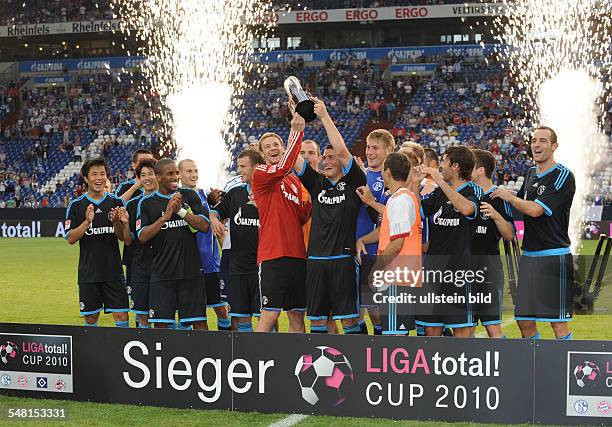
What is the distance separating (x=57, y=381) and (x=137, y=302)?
169cm

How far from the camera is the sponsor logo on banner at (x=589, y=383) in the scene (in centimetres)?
573

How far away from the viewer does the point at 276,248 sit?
6.80 m

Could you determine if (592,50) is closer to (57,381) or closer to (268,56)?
(268,56)

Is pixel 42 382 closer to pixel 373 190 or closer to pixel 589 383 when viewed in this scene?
pixel 373 190

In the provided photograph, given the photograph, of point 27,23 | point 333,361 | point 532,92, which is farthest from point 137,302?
point 27,23

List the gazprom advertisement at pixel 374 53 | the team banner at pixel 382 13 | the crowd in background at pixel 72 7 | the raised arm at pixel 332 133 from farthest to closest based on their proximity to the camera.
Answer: the crowd in background at pixel 72 7 < the gazprom advertisement at pixel 374 53 < the team banner at pixel 382 13 < the raised arm at pixel 332 133

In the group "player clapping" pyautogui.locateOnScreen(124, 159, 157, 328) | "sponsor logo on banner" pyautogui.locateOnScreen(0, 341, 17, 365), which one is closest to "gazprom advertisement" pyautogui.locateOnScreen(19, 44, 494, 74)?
"player clapping" pyautogui.locateOnScreen(124, 159, 157, 328)

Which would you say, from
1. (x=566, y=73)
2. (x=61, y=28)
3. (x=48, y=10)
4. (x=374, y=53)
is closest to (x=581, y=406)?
(x=566, y=73)

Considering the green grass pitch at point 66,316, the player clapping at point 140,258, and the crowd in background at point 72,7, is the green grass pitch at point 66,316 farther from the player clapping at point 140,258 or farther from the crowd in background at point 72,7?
the crowd in background at point 72,7

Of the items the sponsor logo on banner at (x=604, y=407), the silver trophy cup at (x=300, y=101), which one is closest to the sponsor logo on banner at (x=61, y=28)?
the silver trophy cup at (x=300, y=101)

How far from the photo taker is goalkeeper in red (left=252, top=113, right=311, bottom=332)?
6.80 metres

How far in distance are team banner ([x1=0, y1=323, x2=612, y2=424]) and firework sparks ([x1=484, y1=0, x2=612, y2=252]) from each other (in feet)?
43.3

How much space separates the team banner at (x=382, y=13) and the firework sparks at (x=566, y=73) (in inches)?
49.3

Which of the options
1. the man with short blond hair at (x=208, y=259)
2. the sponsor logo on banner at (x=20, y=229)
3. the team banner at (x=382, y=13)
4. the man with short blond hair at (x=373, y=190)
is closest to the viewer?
the man with short blond hair at (x=373, y=190)
